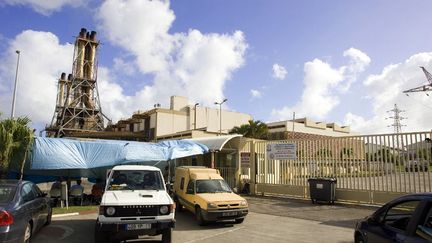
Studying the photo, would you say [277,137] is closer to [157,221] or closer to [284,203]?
[284,203]

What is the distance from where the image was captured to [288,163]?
18859 millimetres

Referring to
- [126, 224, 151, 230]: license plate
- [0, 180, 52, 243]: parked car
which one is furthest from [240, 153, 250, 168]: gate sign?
[126, 224, 151, 230]: license plate

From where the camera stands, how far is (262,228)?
11.2 meters

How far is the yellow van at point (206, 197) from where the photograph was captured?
11352 millimetres

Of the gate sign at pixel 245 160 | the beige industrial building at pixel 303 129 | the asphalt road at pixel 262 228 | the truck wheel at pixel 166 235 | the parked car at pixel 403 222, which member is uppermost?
the beige industrial building at pixel 303 129

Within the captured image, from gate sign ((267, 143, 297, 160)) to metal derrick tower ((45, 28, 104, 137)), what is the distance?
54472 millimetres

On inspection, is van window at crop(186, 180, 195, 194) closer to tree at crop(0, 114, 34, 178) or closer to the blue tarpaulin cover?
the blue tarpaulin cover

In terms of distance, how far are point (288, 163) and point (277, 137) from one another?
55.4 metres

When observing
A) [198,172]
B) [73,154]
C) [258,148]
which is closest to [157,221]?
[198,172]

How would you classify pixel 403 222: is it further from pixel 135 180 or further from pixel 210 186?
pixel 210 186

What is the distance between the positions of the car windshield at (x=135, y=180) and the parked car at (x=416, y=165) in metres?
9.81

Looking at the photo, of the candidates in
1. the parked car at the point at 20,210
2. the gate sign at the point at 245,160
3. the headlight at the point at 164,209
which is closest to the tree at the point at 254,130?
the gate sign at the point at 245,160

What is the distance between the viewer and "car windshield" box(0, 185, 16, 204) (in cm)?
780

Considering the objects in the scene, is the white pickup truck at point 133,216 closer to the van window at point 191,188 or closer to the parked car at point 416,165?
the van window at point 191,188
